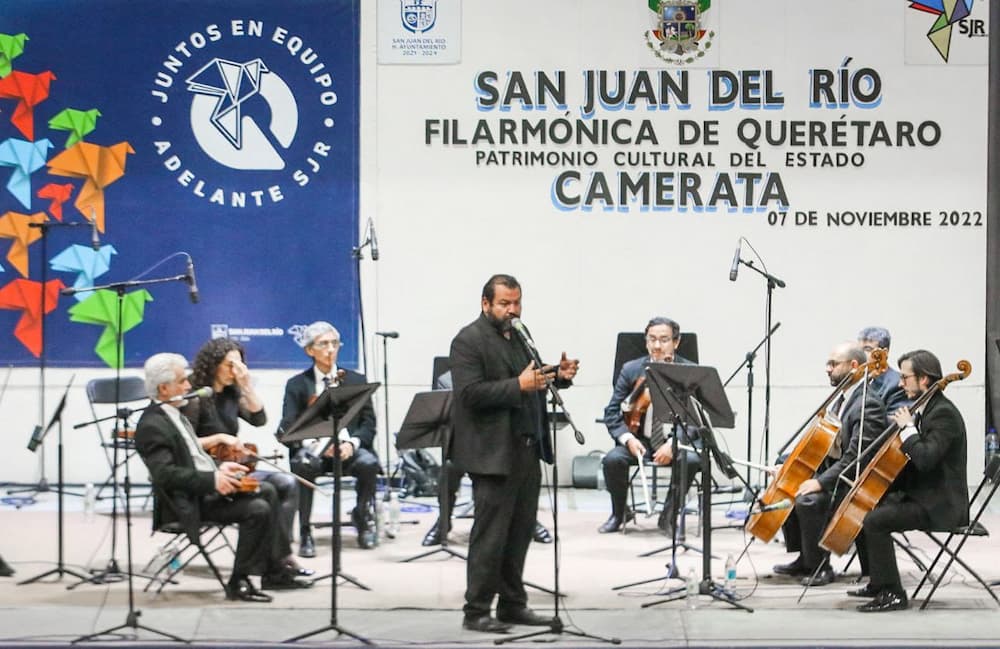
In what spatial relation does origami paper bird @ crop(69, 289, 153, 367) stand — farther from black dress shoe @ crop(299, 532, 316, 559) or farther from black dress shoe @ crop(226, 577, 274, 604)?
black dress shoe @ crop(226, 577, 274, 604)

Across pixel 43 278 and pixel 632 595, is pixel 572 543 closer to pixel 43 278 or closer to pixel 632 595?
pixel 632 595

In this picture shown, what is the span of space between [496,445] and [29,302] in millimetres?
5306

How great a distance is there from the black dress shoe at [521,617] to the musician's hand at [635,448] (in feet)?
7.84

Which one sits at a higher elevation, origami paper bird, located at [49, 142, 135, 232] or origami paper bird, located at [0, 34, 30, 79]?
origami paper bird, located at [0, 34, 30, 79]

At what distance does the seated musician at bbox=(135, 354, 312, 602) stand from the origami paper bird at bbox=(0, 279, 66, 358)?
11.8 feet

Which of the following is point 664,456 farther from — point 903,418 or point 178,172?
point 178,172

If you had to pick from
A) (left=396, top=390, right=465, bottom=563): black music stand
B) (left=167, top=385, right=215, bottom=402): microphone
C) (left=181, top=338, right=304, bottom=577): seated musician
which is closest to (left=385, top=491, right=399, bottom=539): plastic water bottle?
(left=396, top=390, right=465, bottom=563): black music stand

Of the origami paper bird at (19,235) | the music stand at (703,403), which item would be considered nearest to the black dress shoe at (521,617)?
the music stand at (703,403)

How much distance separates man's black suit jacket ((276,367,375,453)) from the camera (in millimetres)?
8125

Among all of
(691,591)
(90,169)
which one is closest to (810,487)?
(691,591)

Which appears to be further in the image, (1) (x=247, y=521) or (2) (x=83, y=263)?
(2) (x=83, y=263)

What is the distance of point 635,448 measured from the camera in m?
8.63

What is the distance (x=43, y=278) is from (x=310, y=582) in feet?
12.2

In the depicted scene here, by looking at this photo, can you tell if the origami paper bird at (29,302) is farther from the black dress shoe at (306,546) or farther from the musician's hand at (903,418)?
the musician's hand at (903,418)
